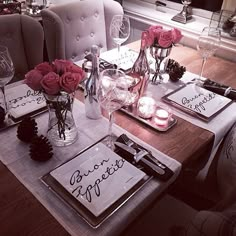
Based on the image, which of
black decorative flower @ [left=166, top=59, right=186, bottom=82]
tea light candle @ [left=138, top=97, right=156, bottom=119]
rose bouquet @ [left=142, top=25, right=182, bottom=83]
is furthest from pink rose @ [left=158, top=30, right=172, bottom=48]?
tea light candle @ [left=138, top=97, right=156, bottom=119]

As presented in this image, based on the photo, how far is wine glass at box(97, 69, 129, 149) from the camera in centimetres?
91

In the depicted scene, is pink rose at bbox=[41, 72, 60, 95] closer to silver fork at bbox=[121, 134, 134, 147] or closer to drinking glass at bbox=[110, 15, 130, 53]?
silver fork at bbox=[121, 134, 134, 147]

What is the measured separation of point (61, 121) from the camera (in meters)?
0.87

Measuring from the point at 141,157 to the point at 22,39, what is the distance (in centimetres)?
91

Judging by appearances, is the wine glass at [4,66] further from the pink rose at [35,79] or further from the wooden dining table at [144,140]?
the wooden dining table at [144,140]

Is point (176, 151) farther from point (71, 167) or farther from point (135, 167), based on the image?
point (71, 167)

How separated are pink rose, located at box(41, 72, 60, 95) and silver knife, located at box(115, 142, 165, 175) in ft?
0.81

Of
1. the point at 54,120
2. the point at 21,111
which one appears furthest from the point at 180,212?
the point at 21,111

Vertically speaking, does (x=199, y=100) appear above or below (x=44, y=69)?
below

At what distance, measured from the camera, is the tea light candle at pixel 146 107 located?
1042 millimetres

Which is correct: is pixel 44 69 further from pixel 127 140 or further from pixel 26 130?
pixel 127 140

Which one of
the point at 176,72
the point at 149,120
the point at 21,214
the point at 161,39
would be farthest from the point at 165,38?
the point at 21,214

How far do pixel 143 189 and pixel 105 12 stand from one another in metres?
1.30

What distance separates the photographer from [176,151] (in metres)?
0.91
